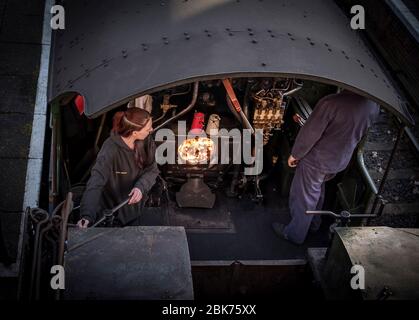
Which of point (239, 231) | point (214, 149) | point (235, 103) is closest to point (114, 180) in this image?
point (214, 149)

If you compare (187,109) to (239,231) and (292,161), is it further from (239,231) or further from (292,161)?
(239,231)

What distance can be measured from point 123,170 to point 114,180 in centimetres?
15

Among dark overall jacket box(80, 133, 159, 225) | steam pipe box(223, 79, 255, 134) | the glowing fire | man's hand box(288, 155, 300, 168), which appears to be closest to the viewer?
dark overall jacket box(80, 133, 159, 225)

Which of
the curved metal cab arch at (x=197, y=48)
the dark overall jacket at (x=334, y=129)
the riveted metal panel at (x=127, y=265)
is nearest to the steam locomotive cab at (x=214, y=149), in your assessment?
the dark overall jacket at (x=334, y=129)

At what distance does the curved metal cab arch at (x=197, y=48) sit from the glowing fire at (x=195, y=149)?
2.00m

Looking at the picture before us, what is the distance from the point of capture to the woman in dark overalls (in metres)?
4.91

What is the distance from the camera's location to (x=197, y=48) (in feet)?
14.2

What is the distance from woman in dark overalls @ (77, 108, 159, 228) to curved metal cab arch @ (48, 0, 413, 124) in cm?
74

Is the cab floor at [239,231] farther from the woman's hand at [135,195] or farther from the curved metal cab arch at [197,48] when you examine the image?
the curved metal cab arch at [197,48]

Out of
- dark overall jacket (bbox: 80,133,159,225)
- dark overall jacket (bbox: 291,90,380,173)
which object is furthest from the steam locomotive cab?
dark overall jacket (bbox: 291,90,380,173)

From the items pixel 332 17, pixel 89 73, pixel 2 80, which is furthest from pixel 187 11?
pixel 2 80

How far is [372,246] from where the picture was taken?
3.96 meters

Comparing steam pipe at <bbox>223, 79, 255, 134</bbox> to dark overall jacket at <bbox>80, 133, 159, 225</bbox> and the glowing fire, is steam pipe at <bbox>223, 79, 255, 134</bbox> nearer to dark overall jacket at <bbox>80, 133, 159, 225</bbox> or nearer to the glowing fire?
the glowing fire

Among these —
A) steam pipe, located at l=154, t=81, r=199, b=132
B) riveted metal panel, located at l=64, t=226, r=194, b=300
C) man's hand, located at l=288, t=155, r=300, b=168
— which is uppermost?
steam pipe, located at l=154, t=81, r=199, b=132
